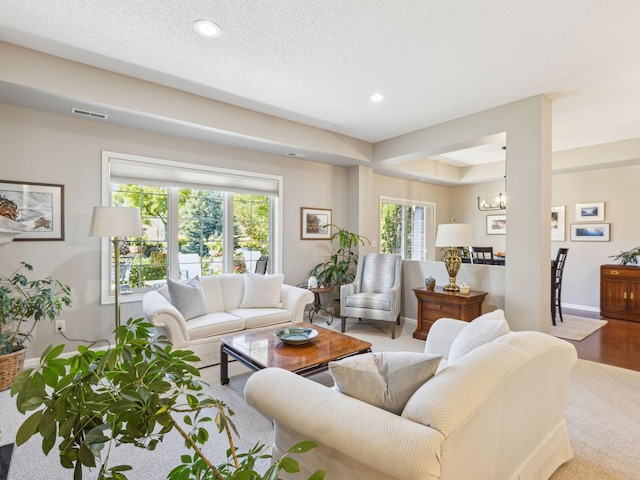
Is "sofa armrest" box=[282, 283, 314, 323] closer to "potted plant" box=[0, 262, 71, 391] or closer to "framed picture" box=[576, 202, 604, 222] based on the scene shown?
"potted plant" box=[0, 262, 71, 391]

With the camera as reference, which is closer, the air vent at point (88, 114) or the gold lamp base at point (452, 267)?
the air vent at point (88, 114)

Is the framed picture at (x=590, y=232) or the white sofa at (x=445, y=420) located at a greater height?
the framed picture at (x=590, y=232)

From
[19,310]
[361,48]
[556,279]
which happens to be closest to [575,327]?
[556,279]

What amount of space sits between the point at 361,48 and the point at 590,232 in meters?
5.46

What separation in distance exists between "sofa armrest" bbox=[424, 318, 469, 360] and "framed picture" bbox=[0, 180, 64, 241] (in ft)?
11.8

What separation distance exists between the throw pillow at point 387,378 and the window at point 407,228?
5264 millimetres

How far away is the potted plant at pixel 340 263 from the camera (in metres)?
5.16

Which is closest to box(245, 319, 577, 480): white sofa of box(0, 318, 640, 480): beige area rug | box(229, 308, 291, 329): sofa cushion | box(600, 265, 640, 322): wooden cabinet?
box(0, 318, 640, 480): beige area rug

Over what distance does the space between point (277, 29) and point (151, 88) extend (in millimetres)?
1568

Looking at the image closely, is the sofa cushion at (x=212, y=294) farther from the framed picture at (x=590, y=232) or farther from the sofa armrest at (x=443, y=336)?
the framed picture at (x=590, y=232)

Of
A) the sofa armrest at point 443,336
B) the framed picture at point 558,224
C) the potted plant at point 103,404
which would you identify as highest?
the framed picture at point 558,224

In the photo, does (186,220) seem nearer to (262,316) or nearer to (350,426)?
(262,316)

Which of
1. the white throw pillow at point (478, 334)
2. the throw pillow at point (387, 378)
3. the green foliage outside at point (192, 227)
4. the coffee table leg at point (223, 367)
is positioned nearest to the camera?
the throw pillow at point (387, 378)

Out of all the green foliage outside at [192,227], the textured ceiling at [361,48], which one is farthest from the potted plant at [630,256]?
the green foliage outside at [192,227]
